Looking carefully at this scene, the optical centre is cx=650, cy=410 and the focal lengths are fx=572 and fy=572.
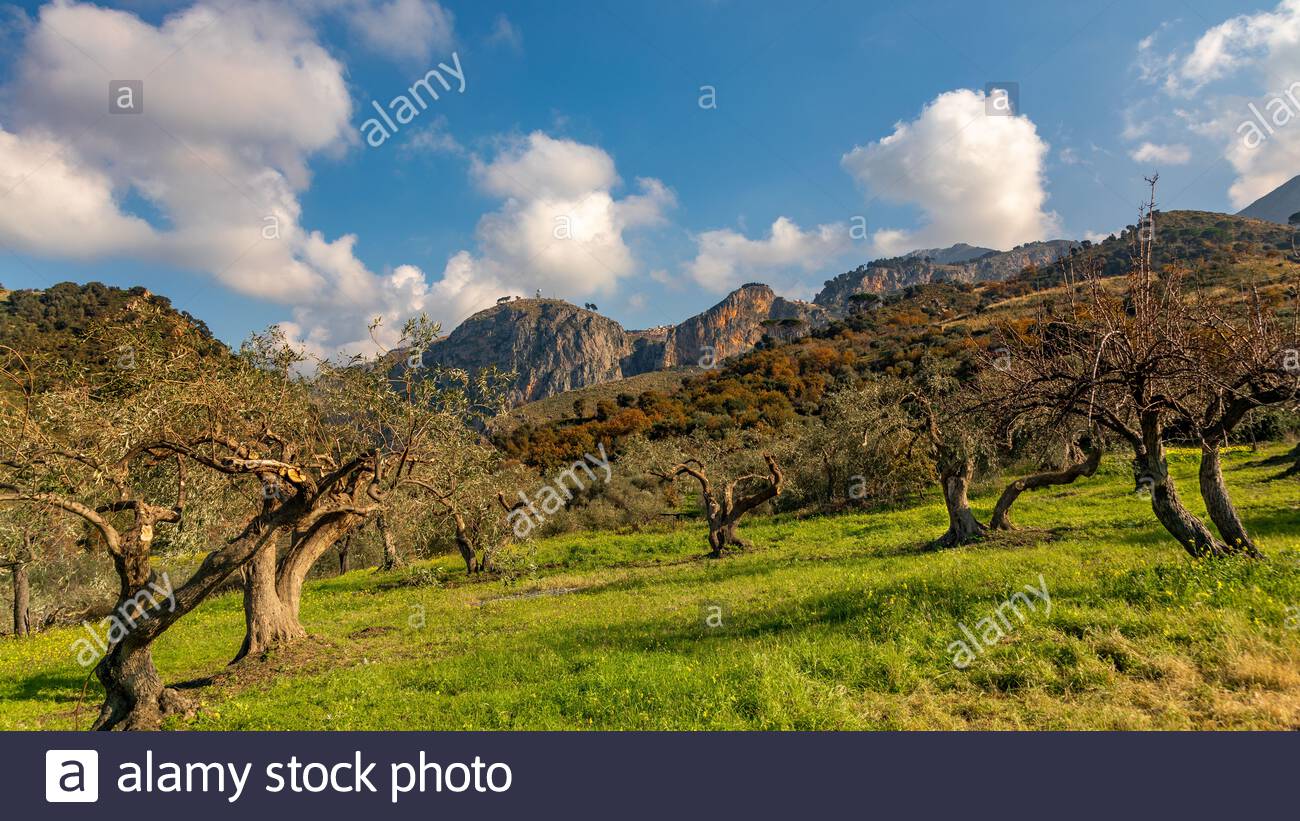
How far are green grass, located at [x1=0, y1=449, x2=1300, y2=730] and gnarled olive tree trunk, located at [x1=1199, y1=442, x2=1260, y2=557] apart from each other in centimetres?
70

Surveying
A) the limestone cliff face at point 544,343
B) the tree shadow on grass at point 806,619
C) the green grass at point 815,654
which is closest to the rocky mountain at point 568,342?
the limestone cliff face at point 544,343

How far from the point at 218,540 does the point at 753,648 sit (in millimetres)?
24070

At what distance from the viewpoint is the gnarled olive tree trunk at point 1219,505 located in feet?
39.2

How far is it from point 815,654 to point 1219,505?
994cm

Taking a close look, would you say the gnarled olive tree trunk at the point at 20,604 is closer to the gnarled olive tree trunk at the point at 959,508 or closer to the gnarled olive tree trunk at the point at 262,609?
the gnarled olive tree trunk at the point at 262,609

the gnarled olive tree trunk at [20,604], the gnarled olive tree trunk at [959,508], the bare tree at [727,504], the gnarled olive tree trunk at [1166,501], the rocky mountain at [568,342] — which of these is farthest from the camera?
the rocky mountain at [568,342]

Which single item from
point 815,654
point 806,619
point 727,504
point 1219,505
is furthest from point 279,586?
point 1219,505

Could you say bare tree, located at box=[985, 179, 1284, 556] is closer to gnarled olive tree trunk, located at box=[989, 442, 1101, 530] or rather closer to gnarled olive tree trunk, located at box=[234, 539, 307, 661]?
gnarled olive tree trunk, located at box=[989, 442, 1101, 530]

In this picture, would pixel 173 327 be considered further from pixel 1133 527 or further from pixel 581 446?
pixel 581 446

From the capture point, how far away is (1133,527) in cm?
2020

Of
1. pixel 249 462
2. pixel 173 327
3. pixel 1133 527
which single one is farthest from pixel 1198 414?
pixel 173 327

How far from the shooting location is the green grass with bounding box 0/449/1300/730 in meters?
7.23

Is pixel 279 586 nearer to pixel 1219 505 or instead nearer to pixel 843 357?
pixel 1219 505

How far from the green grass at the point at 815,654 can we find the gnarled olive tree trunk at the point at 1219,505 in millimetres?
702
